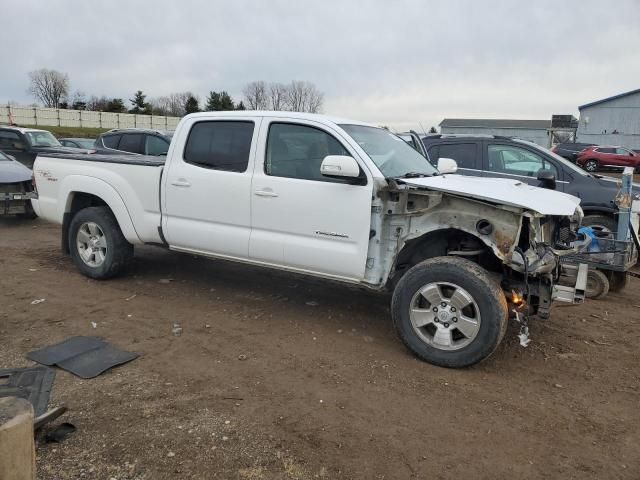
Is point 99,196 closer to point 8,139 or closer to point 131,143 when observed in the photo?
point 131,143

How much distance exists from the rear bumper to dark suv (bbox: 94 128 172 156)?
170cm

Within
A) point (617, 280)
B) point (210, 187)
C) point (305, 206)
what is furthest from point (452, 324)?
point (617, 280)

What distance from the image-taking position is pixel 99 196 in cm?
607

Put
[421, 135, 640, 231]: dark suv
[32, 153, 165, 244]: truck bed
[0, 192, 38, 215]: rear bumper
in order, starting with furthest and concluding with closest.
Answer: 1. [0, 192, 38, 215]: rear bumper
2. [421, 135, 640, 231]: dark suv
3. [32, 153, 165, 244]: truck bed

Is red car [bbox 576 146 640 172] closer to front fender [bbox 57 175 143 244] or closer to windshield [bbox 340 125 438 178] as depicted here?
windshield [bbox 340 125 438 178]

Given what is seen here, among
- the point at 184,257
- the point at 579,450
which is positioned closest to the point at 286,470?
the point at 579,450

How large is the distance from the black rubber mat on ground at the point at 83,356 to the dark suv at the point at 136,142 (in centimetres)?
694

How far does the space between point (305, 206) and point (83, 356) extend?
2.17 metres

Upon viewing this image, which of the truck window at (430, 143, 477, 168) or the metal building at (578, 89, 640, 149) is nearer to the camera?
the truck window at (430, 143, 477, 168)

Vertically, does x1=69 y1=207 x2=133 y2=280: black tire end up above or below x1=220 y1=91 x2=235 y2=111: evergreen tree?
below

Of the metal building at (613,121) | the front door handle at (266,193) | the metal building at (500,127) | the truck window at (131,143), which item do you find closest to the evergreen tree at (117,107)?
the metal building at (500,127)

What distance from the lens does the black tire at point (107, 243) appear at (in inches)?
239

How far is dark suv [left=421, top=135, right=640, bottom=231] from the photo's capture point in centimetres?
767

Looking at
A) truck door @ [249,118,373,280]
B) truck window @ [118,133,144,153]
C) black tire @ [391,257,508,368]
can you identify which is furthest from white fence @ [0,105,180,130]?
black tire @ [391,257,508,368]
